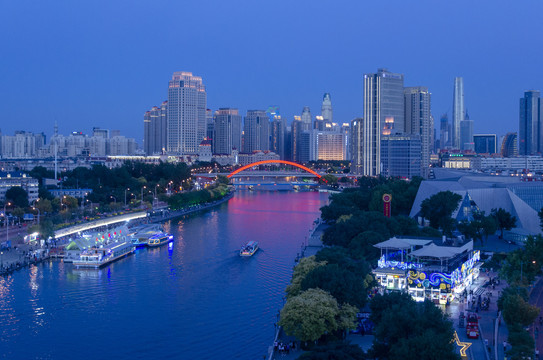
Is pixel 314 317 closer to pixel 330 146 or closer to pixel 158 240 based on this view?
pixel 158 240

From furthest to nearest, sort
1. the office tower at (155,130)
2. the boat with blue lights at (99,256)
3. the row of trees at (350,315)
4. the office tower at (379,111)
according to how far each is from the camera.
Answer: the office tower at (155,130) → the office tower at (379,111) → the boat with blue lights at (99,256) → the row of trees at (350,315)

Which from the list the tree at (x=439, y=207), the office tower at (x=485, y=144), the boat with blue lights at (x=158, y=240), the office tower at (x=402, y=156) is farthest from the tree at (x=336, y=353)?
the office tower at (x=485, y=144)

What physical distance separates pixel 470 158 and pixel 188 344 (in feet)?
202

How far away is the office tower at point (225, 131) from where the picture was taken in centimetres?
9069

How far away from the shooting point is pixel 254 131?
10081 cm

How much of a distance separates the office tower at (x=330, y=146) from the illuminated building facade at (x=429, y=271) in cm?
8409

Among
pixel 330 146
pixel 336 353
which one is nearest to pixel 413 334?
pixel 336 353

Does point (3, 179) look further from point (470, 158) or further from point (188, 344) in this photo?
point (470, 158)

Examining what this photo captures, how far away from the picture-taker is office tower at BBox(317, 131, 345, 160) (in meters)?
98.6

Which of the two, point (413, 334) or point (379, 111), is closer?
point (413, 334)

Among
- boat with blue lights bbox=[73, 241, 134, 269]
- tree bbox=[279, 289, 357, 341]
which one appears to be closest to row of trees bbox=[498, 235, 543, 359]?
tree bbox=[279, 289, 357, 341]

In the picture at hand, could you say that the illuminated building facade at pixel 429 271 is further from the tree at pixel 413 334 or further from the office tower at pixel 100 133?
the office tower at pixel 100 133

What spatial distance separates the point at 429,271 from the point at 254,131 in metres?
88.7

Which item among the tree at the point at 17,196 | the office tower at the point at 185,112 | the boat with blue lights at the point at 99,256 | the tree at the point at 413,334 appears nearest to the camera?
the tree at the point at 413,334
